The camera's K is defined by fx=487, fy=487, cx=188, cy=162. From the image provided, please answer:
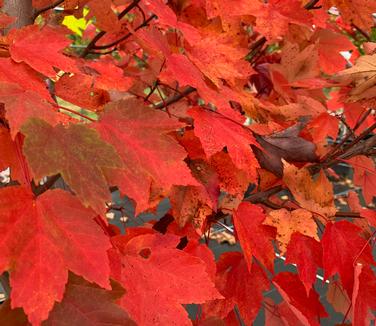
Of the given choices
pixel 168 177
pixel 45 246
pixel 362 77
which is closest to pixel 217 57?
pixel 362 77

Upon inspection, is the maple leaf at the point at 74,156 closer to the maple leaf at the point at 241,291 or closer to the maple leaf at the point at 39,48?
the maple leaf at the point at 39,48

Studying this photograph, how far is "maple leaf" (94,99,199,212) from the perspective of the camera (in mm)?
469

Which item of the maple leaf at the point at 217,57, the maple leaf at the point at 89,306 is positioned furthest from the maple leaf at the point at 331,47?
the maple leaf at the point at 89,306

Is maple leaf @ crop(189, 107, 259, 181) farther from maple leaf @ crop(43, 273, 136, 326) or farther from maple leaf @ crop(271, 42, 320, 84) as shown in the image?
maple leaf @ crop(271, 42, 320, 84)

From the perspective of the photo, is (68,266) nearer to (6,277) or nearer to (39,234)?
(39,234)

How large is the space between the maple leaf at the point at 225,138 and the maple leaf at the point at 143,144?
0.38 ft

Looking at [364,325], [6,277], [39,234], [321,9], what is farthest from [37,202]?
[321,9]

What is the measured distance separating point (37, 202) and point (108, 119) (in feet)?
0.38

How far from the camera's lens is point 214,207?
65 centimetres

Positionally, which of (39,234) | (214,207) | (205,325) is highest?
(39,234)

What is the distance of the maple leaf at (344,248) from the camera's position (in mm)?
699

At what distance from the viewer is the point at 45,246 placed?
399 millimetres

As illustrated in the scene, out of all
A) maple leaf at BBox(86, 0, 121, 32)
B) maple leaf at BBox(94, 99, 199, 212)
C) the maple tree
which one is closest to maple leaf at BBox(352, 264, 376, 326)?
the maple tree

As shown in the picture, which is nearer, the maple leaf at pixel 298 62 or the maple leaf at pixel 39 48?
the maple leaf at pixel 39 48
